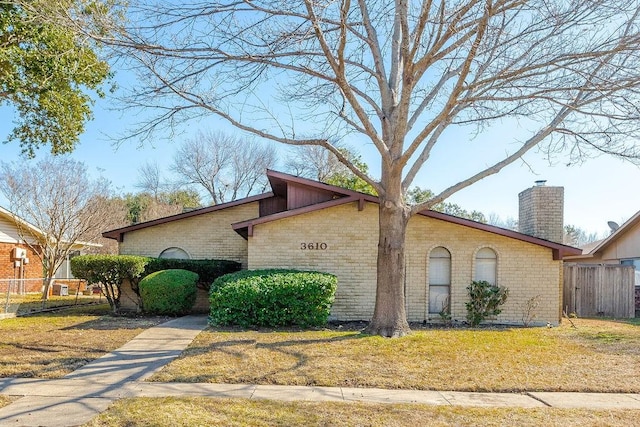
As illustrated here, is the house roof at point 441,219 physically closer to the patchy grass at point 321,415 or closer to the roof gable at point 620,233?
the patchy grass at point 321,415

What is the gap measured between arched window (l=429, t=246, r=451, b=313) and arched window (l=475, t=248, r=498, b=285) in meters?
0.83

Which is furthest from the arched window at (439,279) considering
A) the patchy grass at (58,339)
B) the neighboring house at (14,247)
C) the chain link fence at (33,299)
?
the neighboring house at (14,247)

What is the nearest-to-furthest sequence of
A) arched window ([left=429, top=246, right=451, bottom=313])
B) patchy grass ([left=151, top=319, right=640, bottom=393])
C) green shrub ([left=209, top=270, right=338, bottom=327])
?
patchy grass ([left=151, top=319, right=640, bottom=393]), green shrub ([left=209, top=270, right=338, bottom=327]), arched window ([left=429, top=246, right=451, bottom=313])

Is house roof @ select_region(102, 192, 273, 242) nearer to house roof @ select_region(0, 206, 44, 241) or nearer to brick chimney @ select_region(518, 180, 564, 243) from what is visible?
house roof @ select_region(0, 206, 44, 241)

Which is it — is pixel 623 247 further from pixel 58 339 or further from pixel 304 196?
pixel 58 339

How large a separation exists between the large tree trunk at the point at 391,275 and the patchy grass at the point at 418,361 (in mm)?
421

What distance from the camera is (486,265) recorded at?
12.8 m

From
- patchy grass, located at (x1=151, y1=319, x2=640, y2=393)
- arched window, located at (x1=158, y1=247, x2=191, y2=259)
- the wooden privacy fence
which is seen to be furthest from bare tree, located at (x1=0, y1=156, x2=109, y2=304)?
the wooden privacy fence

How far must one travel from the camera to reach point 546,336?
1054 cm

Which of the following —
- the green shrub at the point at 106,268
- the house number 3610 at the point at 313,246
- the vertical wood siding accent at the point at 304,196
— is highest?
the vertical wood siding accent at the point at 304,196

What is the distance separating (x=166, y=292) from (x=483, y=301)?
27.7 ft

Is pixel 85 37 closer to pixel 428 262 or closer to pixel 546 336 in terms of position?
pixel 428 262

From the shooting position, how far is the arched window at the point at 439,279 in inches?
501

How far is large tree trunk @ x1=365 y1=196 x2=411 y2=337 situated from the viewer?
31.9 feet
